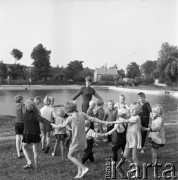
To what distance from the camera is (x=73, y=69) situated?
80250mm

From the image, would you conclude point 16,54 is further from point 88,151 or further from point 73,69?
point 88,151

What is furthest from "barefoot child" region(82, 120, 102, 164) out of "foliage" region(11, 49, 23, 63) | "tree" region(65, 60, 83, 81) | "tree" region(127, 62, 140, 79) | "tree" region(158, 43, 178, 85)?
"tree" region(127, 62, 140, 79)

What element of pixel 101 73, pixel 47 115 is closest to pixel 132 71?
pixel 101 73

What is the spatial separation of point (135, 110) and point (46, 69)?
73550 mm

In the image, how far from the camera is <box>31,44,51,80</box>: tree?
7531 cm

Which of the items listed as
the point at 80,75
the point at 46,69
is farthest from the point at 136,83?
the point at 46,69

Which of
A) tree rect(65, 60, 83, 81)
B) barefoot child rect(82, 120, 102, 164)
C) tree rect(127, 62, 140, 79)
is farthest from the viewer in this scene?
tree rect(127, 62, 140, 79)

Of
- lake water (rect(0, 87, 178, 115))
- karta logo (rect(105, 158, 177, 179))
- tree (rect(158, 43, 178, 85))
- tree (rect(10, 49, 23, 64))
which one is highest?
tree (rect(10, 49, 23, 64))

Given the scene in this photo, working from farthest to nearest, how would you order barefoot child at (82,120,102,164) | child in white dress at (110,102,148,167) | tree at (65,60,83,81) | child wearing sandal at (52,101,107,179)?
tree at (65,60,83,81), barefoot child at (82,120,102,164), child in white dress at (110,102,148,167), child wearing sandal at (52,101,107,179)

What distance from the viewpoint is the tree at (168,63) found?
3756cm

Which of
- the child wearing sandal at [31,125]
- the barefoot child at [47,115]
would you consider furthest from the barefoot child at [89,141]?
the barefoot child at [47,115]

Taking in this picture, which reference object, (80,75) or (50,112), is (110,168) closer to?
(50,112)

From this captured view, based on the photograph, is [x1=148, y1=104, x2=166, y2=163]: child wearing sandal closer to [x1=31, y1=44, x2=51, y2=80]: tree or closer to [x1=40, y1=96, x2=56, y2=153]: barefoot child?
[x1=40, y1=96, x2=56, y2=153]: barefoot child

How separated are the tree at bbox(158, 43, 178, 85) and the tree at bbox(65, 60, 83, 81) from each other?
131 ft
